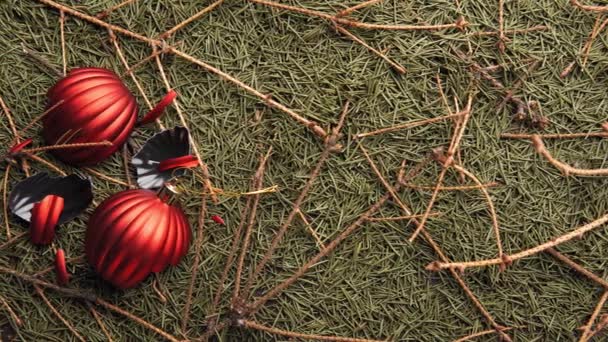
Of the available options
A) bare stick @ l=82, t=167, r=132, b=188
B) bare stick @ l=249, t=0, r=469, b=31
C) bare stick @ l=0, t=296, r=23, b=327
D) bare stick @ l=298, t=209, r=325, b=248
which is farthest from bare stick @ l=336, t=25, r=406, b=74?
bare stick @ l=0, t=296, r=23, b=327

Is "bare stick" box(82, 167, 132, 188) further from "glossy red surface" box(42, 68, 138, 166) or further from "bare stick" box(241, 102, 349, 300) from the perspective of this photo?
"bare stick" box(241, 102, 349, 300)

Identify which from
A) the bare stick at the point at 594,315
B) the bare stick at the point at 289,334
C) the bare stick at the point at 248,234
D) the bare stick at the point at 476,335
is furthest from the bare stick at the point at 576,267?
the bare stick at the point at 248,234

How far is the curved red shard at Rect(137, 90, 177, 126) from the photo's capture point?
825 mm

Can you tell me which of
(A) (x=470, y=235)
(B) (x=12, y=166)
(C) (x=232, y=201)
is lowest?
(A) (x=470, y=235)

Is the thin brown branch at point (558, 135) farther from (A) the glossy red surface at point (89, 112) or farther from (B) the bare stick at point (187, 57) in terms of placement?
(A) the glossy red surface at point (89, 112)

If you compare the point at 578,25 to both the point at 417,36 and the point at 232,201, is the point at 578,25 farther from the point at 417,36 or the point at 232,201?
the point at 232,201

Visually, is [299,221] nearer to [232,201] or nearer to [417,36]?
[232,201]

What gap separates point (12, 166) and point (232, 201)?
0.96ft

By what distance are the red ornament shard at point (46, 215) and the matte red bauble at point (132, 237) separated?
0.04 metres

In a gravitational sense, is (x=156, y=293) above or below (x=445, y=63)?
below

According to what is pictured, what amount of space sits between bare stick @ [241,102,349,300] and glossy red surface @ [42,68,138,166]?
0.77ft

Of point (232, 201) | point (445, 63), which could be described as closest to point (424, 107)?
point (445, 63)

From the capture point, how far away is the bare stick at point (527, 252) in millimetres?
810

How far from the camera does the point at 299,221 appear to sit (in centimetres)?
86
